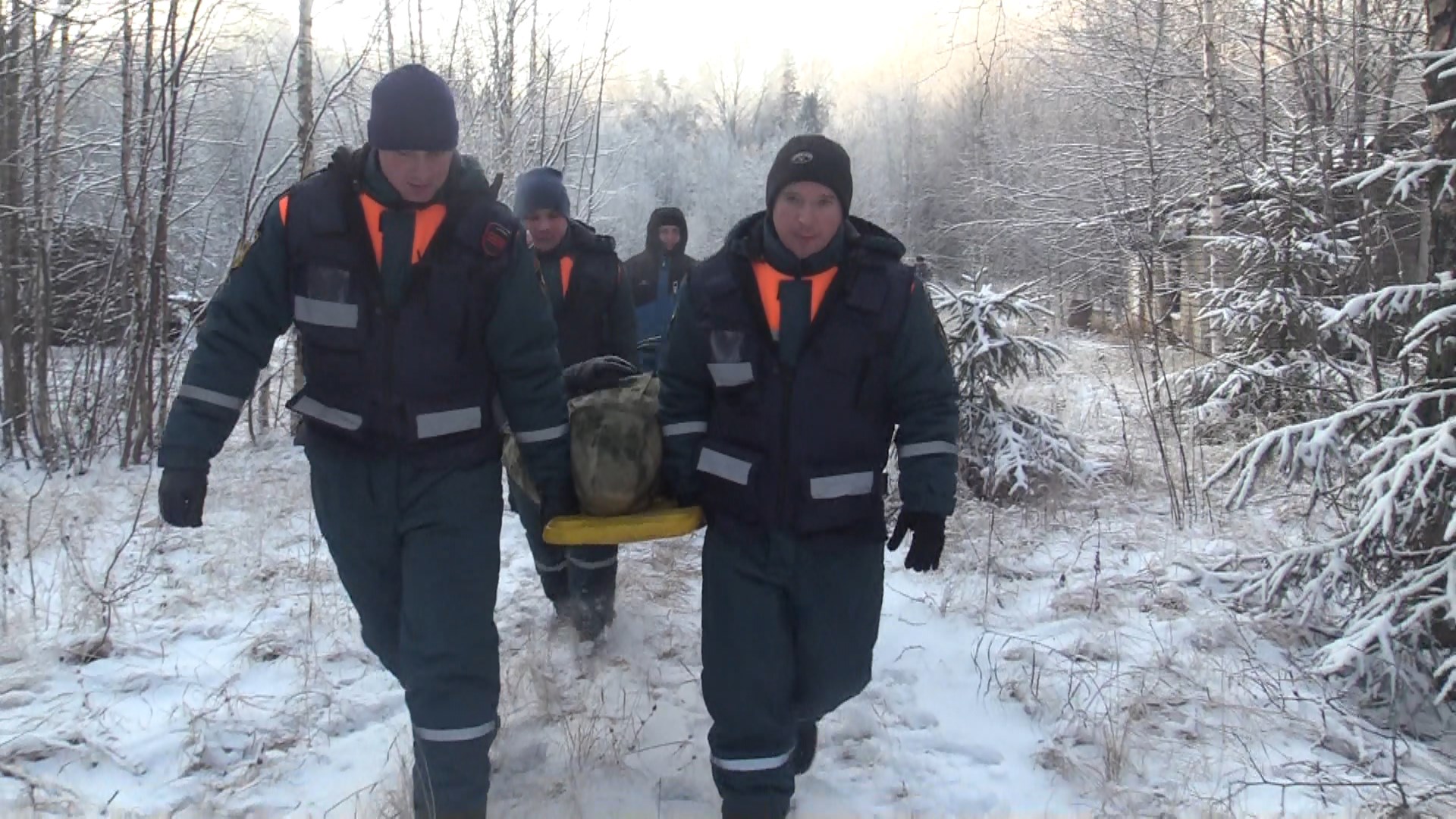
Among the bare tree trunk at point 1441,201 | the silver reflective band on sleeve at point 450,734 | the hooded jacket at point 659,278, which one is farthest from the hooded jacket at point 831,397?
the hooded jacket at point 659,278

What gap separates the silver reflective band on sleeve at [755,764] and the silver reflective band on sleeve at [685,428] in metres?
0.93

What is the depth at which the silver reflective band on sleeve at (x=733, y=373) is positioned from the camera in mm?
2568

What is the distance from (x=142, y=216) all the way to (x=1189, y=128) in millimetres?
14645

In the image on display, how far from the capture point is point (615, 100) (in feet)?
42.3

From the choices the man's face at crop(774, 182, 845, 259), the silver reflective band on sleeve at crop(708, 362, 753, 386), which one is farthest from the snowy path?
the man's face at crop(774, 182, 845, 259)

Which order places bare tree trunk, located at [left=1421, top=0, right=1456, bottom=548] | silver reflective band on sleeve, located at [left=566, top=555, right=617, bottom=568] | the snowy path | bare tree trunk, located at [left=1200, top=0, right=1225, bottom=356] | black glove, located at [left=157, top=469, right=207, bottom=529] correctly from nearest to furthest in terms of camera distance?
black glove, located at [left=157, top=469, right=207, bottom=529] → the snowy path → bare tree trunk, located at [left=1421, top=0, right=1456, bottom=548] → silver reflective band on sleeve, located at [left=566, top=555, right=617, bottom=568] → bare tree trunk, located at [left=1200, top=0, right=1225, bottom=356]

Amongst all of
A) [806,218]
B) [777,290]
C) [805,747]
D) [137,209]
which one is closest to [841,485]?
[777,290]

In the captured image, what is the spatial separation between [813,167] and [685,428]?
0.84 metres

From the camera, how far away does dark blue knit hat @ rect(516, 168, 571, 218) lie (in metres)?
4.16

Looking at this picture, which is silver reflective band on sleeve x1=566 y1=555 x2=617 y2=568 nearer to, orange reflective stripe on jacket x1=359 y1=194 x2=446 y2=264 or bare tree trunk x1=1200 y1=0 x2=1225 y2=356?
orange reflective stripe on jacket x1=359 y1=194 x2=446 y2=264

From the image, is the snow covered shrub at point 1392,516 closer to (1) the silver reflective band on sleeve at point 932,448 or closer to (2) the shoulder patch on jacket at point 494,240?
(1) the silver reflective band on sleeve at point 932,448

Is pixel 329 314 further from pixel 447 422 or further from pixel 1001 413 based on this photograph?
pixel 1001 413

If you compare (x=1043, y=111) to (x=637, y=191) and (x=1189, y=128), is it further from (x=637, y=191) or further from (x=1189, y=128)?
(x=637, y=191)

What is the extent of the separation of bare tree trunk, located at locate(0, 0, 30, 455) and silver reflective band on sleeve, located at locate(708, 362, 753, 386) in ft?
23.3
